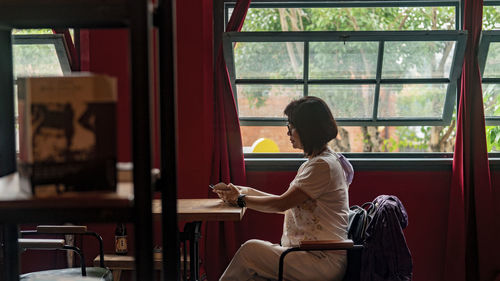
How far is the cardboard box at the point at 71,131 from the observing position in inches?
43.9

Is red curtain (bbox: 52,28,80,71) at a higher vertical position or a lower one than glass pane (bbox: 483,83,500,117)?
higher

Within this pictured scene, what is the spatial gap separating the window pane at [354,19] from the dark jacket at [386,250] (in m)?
1.88

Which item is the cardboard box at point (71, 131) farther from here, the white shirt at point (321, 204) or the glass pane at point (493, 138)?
the glass pane at point (493, 138)

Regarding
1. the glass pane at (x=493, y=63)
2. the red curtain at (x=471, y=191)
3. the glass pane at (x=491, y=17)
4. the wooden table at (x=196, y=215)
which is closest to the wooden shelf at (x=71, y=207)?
the wooden table at (x=196, y=215)

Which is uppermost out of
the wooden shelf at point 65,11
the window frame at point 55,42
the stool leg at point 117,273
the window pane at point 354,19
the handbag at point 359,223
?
the window pane at point 354,19

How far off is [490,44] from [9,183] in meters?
3.49

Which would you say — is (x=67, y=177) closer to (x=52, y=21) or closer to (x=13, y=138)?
(x=52, y=21)

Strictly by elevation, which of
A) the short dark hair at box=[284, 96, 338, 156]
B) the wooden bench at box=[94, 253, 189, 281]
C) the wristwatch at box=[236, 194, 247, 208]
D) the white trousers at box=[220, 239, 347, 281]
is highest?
the short dark hair at box=[284, 96, 338, 156]

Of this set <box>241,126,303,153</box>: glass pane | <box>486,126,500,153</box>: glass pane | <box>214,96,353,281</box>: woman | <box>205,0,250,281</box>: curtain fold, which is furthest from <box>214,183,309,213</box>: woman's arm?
<box>486,126,500,153</box>: glass pane

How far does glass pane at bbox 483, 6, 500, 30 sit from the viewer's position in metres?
4.13

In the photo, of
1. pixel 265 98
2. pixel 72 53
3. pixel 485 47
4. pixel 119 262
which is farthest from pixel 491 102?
pixel 72 53

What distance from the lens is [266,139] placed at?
4.28 m

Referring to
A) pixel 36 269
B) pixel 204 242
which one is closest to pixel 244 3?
pixel 204 242

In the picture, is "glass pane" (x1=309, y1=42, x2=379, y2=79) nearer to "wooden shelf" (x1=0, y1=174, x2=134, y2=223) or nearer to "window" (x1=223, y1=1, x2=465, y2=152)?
"window" (x1=223, y1=1, x2=465, y2=152)
